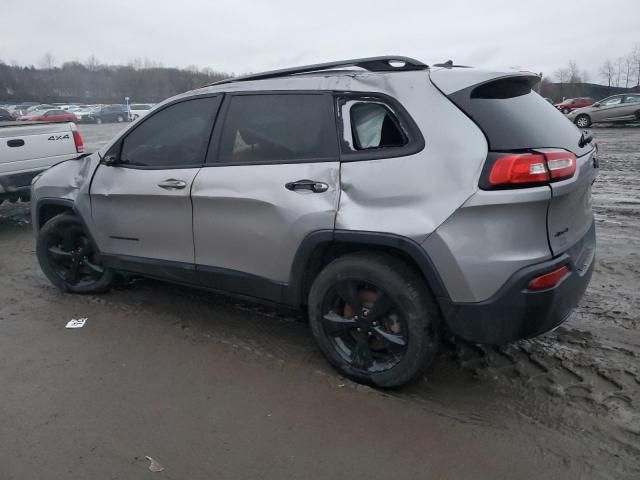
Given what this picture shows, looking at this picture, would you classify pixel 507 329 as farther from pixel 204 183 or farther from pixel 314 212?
pixel 204 183

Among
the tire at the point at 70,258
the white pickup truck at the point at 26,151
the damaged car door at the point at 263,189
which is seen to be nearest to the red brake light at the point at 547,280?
the damaged car door at the point at 263,189

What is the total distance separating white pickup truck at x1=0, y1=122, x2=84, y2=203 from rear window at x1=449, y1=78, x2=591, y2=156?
5.87 meters

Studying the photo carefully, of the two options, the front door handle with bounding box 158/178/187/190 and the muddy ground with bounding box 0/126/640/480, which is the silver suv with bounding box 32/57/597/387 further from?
the muddy ground with bounding box 0/126/640/480

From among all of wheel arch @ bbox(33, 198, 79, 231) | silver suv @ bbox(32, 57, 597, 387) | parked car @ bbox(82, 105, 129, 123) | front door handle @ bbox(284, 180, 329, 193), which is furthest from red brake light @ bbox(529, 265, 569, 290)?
parked car @ bbox(82, 105, 129, 123)

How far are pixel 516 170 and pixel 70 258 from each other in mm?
3697

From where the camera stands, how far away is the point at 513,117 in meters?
2.57

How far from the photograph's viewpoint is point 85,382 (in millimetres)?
3115

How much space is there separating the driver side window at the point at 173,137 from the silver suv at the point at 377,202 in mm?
13

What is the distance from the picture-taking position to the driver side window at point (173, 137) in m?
3.45

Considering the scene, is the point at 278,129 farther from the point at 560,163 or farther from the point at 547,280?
the point at 547,280

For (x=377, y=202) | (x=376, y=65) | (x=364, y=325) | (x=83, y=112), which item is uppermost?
(x=83, y=112)

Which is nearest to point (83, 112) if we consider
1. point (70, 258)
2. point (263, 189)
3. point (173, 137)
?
point (70, 258)

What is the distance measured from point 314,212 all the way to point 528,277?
45.0 inches

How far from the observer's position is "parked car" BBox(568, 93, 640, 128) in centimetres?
1989
